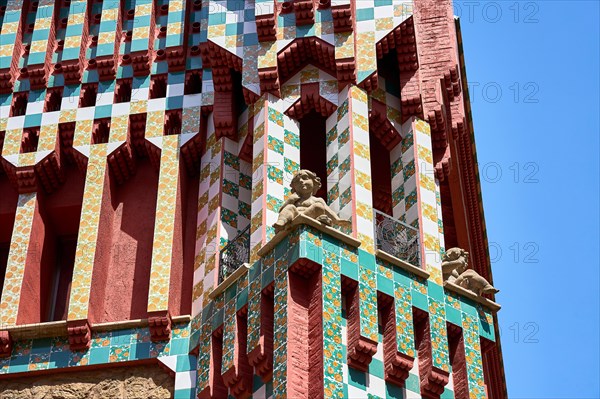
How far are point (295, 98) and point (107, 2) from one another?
145 inches

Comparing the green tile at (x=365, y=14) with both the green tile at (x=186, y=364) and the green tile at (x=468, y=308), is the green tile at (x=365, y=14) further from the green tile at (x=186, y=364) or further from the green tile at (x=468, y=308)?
the green tile at (x=186, y=364)

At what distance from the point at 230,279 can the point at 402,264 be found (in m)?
1.86

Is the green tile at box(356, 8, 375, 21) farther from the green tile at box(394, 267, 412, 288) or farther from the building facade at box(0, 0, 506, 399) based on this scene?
the green tile at box(394, 267, 412, 288)

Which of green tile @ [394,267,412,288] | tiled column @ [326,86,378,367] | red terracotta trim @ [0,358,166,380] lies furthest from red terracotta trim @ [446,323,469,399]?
red terracotta trim @ [0,358,166,380]

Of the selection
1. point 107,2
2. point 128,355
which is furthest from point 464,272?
point 107,2

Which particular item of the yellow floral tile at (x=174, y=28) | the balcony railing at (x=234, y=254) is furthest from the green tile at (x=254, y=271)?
the yellow floral tile at (x=174, y=28)

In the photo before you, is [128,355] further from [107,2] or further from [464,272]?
[107,2]

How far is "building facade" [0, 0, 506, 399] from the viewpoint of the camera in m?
17.1

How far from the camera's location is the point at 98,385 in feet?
59.5

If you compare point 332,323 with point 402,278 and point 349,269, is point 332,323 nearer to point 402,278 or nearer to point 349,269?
point 349,269

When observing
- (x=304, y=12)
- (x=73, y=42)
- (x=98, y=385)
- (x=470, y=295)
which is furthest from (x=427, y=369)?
(x=73, y=42)

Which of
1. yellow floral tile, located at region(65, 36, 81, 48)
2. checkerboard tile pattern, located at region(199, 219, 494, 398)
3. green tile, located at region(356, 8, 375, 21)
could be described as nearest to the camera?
checkerboard tile pattern, located at region(199, 219, 494, 398)

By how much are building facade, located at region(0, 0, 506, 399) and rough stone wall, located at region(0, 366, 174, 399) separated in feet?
0.08

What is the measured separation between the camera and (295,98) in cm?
1906
